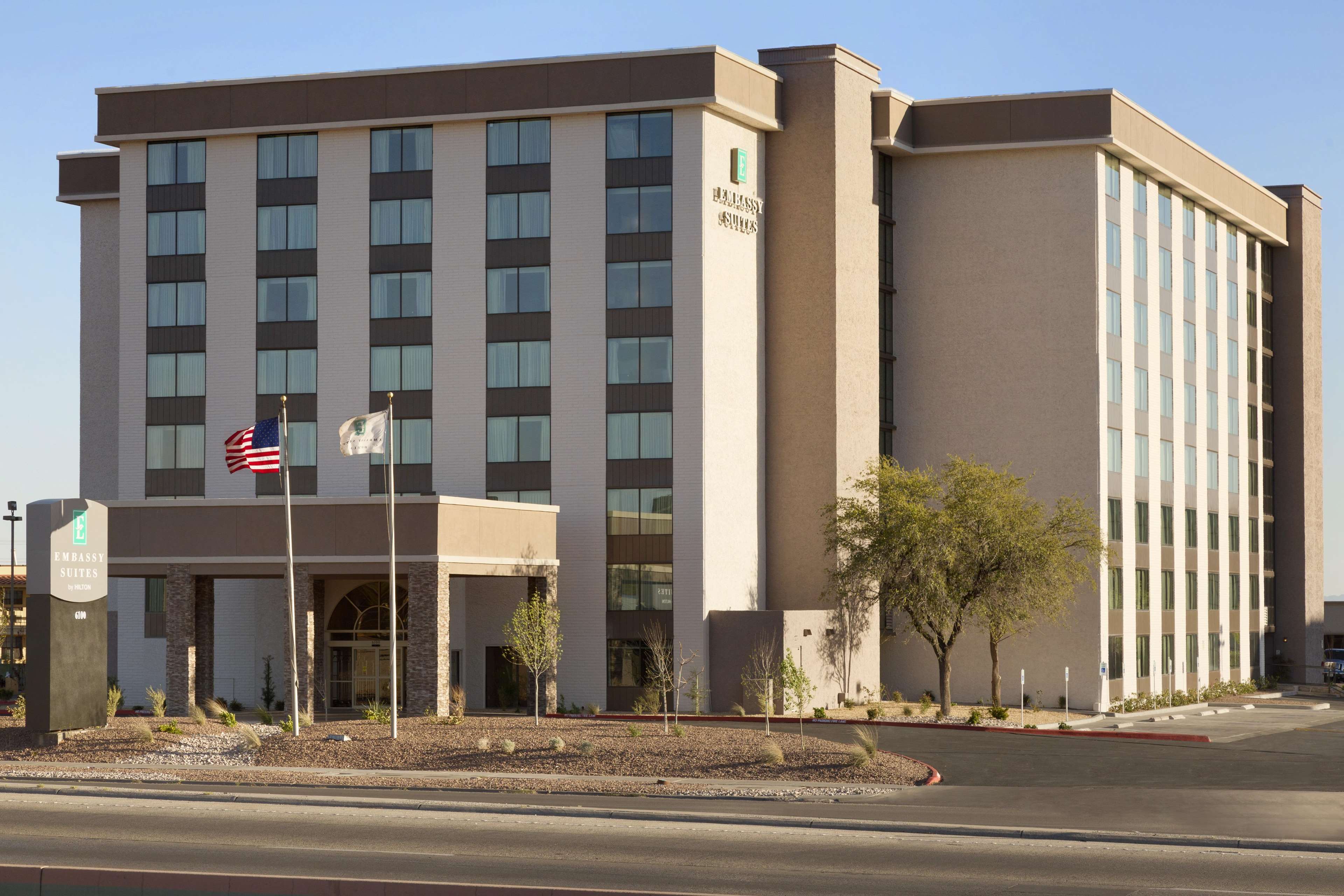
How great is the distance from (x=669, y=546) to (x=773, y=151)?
15.4m

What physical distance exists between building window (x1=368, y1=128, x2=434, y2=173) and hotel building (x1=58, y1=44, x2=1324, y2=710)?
0.10 metres

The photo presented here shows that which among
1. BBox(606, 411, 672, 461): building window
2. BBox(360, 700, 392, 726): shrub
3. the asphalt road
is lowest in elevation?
BBox(360, 700, 392, 726): shrub

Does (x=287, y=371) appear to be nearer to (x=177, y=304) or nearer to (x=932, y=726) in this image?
(x=177, y=304)

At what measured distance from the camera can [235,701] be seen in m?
58.1

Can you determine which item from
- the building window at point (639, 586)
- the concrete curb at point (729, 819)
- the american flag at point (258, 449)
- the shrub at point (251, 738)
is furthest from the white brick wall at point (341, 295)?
the concrete curb at point (729, 819)

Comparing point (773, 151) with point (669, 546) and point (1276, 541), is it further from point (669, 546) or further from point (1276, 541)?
point (1276, 541)

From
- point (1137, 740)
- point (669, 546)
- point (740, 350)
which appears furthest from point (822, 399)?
point (1137, 740)

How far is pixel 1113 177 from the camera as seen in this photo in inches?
2549

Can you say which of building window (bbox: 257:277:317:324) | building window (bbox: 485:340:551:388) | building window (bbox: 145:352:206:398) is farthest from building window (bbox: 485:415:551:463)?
building window (bbox: 145:352:206:398)

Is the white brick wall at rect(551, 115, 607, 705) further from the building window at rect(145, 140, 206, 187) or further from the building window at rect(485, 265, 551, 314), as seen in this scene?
the building window at rect(145, 140, 206, 187)

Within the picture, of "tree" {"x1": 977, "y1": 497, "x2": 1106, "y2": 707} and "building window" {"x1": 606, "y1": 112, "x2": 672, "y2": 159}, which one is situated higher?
"building window" {"x1": 606, "y1": 112, "x2": 672, "y2": 159}

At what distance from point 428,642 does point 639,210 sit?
17.6 metres

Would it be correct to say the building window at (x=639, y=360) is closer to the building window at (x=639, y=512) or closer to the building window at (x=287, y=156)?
the building window at (x=639, y=512)

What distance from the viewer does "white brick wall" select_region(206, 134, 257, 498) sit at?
58656 millimetres
